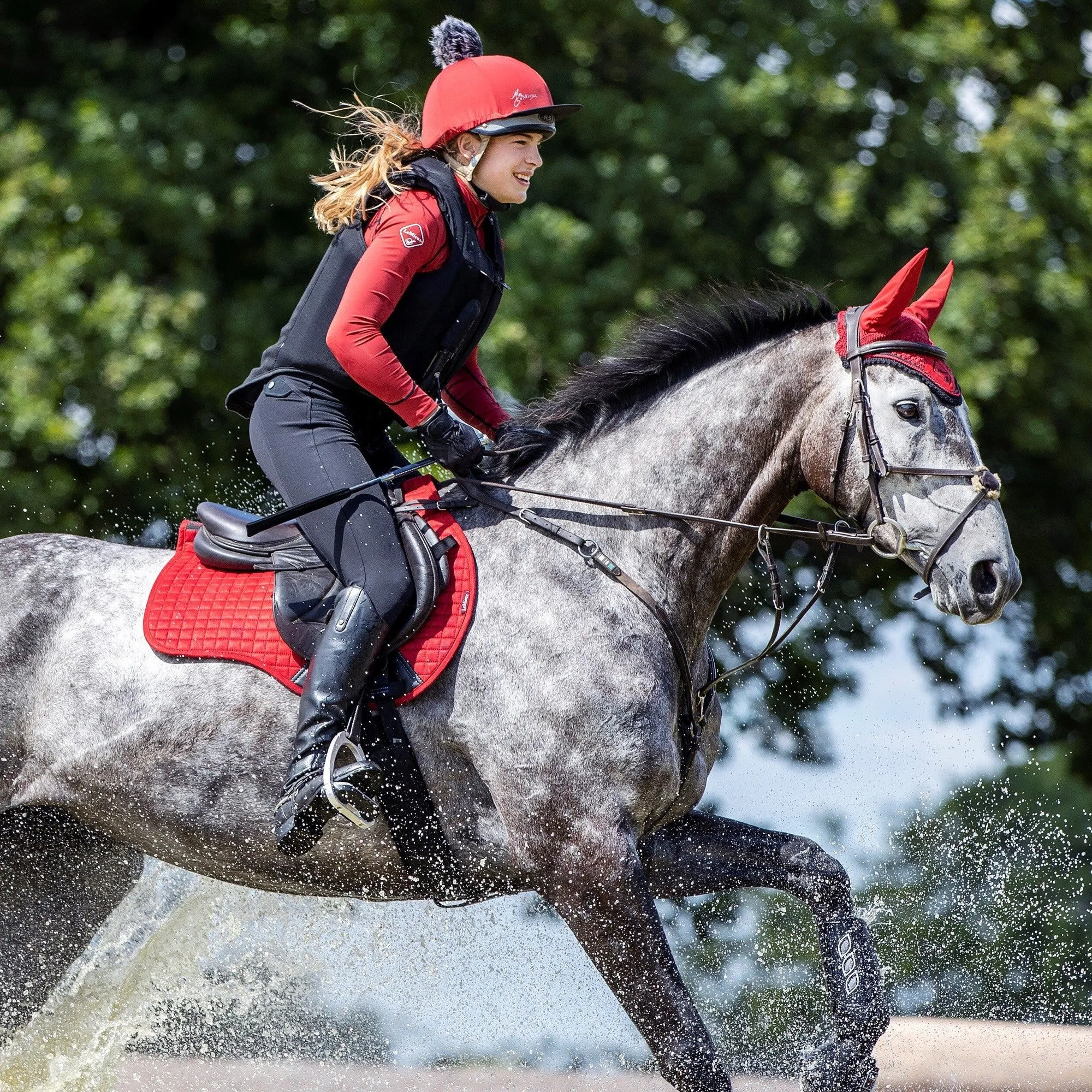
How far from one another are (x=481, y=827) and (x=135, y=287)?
6.68m

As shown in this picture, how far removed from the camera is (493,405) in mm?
4688

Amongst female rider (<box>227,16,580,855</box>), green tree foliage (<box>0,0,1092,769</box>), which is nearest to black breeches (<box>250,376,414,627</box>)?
female rider (<box>227,16,580,855</box>)

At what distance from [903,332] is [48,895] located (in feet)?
10.9

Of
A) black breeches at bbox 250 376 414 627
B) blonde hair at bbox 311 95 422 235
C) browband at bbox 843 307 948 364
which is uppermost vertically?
browband at bbox 843 307 948 364

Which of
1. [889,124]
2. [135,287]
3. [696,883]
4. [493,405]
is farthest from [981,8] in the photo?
[696,883]

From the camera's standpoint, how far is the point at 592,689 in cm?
380

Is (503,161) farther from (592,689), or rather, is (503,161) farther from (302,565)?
(592,689)

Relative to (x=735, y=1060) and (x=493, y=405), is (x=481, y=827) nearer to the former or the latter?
(x=493, y=405)

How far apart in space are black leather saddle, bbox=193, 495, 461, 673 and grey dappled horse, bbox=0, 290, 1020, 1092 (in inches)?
5.5

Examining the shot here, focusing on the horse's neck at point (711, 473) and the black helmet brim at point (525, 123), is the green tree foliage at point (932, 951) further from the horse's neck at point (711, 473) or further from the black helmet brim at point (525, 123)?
the black helmet brim at point (525, 123)

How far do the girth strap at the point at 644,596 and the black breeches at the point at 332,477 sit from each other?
1.03ft

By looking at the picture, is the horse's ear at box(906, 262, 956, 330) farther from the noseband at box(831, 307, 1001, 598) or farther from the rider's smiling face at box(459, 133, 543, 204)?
the rider's smiling face at box(459, 133, 543, 204)

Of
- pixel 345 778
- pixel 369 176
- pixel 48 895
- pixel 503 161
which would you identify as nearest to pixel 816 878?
pixel 345 778

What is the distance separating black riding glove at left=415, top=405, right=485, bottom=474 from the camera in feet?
13.0
